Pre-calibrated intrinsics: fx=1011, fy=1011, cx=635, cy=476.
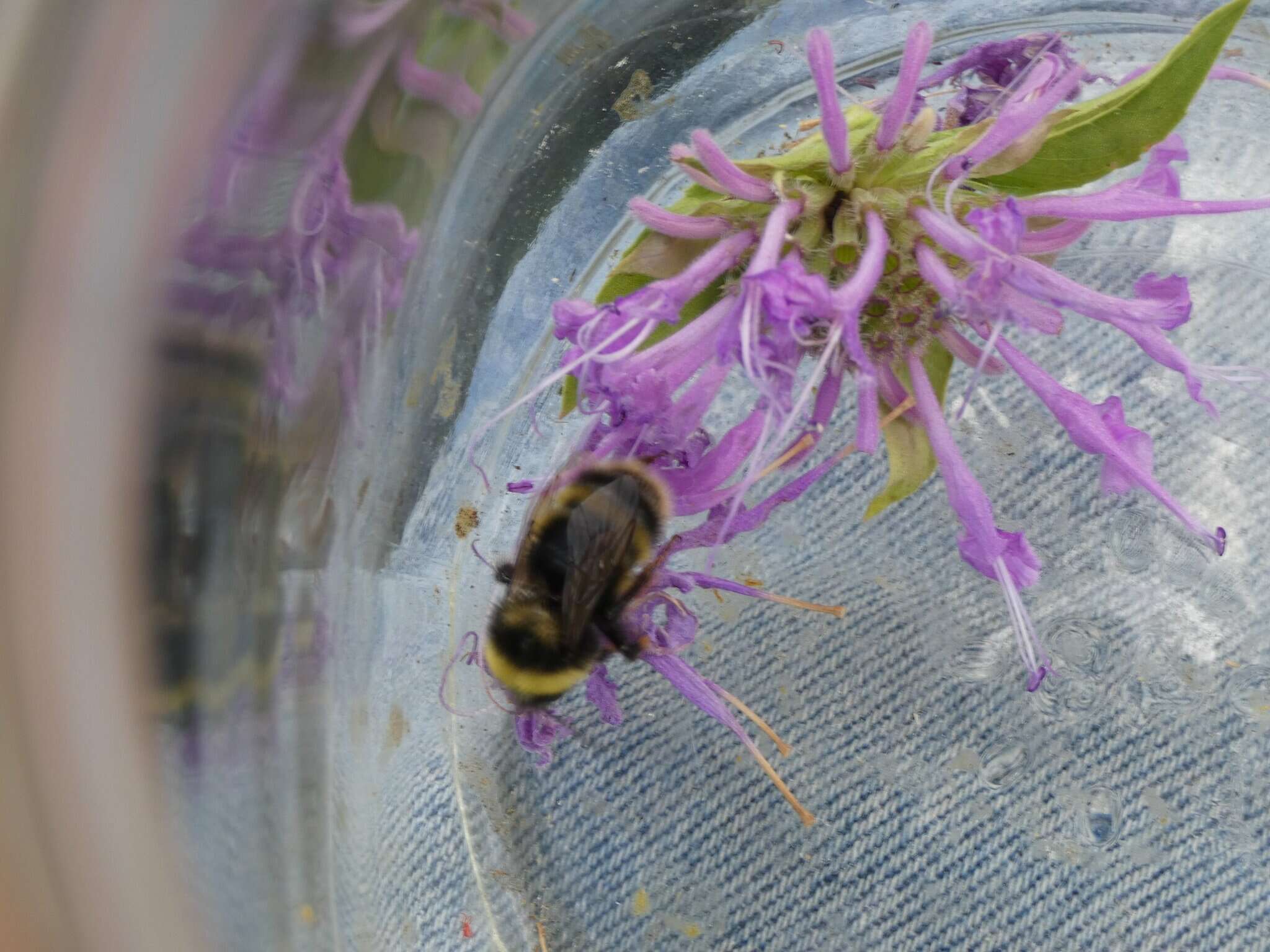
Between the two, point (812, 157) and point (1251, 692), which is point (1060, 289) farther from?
point (1251, 692)

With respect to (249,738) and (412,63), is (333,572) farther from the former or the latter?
(412,63)

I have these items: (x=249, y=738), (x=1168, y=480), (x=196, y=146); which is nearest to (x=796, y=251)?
(x=196, y=146)

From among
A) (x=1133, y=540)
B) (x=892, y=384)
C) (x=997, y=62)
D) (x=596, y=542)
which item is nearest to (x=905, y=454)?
(x=892, y=384)

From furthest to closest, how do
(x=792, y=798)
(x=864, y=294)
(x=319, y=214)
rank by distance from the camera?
(x=792, y=798) < (x=319, y=214) < (x=864, y=294)

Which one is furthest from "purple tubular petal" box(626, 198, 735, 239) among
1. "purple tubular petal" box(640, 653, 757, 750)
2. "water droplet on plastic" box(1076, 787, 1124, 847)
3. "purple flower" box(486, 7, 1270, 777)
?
"water droplet on plastic" box(1076, 787, 1124, 847)

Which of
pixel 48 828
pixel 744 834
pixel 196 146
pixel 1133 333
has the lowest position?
pixel 744 834

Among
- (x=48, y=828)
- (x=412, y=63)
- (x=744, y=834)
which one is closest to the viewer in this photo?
Result: (x=48, y=828)
